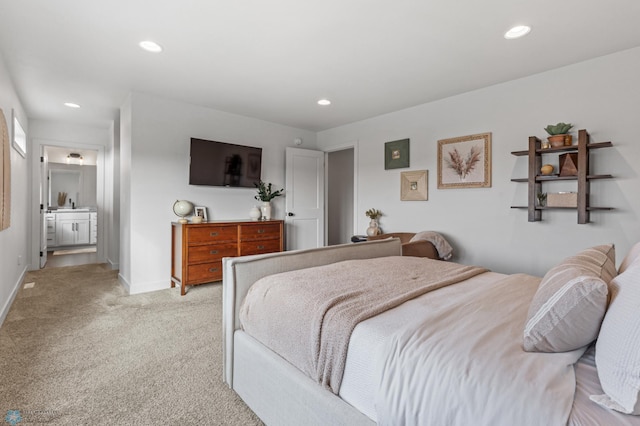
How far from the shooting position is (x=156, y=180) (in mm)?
3891

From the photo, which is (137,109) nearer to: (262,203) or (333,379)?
(262,203)

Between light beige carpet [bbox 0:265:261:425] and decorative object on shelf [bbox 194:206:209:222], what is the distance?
108 centimetres

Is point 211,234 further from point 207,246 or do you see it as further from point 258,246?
point 258,246

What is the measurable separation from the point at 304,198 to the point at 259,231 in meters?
1.21

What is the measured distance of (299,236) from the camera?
5207 millimetres

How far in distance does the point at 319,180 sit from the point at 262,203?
115 centimetres

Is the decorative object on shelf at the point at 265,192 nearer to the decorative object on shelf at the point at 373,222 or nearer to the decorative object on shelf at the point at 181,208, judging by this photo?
the decorative object on shelf at the point at 181,208

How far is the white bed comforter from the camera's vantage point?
2.54ft

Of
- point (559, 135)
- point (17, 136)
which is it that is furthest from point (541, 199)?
point (17, 136)

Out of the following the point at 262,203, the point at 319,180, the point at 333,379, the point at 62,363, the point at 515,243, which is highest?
the point at 319,180

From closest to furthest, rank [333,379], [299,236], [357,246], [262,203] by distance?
[333,379], [357,246], [262,203], [299,236]

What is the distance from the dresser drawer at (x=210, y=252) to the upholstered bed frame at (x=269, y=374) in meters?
2.17

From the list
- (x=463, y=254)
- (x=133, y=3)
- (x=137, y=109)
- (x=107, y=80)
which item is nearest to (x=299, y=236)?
(x=463, y=254)

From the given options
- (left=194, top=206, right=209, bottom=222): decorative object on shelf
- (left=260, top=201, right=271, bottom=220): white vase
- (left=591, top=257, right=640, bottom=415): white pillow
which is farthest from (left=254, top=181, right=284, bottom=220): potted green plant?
(left=591, top=257, right=640, bottom=415): white pillow
